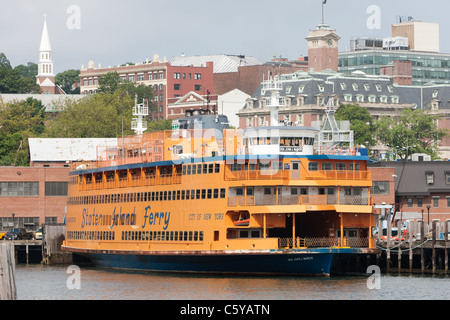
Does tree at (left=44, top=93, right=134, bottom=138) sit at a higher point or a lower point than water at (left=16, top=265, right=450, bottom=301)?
higher

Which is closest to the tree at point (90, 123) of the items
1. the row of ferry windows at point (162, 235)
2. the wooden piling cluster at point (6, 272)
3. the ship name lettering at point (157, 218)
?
the row of ferry windows at point (162, 235)

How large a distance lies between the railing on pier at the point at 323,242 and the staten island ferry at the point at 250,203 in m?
0.06

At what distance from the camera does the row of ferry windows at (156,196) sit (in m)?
74.5

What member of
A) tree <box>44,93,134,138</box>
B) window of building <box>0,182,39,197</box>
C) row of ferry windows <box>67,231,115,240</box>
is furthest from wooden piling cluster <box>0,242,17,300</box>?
tree <box>44,93,134,138</box>

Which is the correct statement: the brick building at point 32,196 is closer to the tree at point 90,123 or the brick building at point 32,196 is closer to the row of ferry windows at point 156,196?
the row of ferry windows at point 156,196

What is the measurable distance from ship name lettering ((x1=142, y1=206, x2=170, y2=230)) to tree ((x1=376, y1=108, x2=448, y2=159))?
282ft

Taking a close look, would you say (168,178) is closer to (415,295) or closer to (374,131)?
(415,295)

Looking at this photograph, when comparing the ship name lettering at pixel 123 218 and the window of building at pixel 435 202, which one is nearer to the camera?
the ship name lettering at pixel 123 218

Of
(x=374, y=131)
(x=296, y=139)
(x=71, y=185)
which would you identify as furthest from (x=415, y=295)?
(x=374, y=131)

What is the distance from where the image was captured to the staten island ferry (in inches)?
2830

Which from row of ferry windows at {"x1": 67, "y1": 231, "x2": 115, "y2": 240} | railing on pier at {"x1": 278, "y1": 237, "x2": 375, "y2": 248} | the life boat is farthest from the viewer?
row of ferry windows at {"x1": 67, "y1": 231, "x2": 115, "y2": 240}

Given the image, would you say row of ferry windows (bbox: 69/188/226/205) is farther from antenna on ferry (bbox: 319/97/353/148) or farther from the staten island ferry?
antenna on ferry (bbox: 319/97/353/148)

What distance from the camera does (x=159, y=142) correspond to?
82.7 metres

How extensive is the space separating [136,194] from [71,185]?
15857mm
